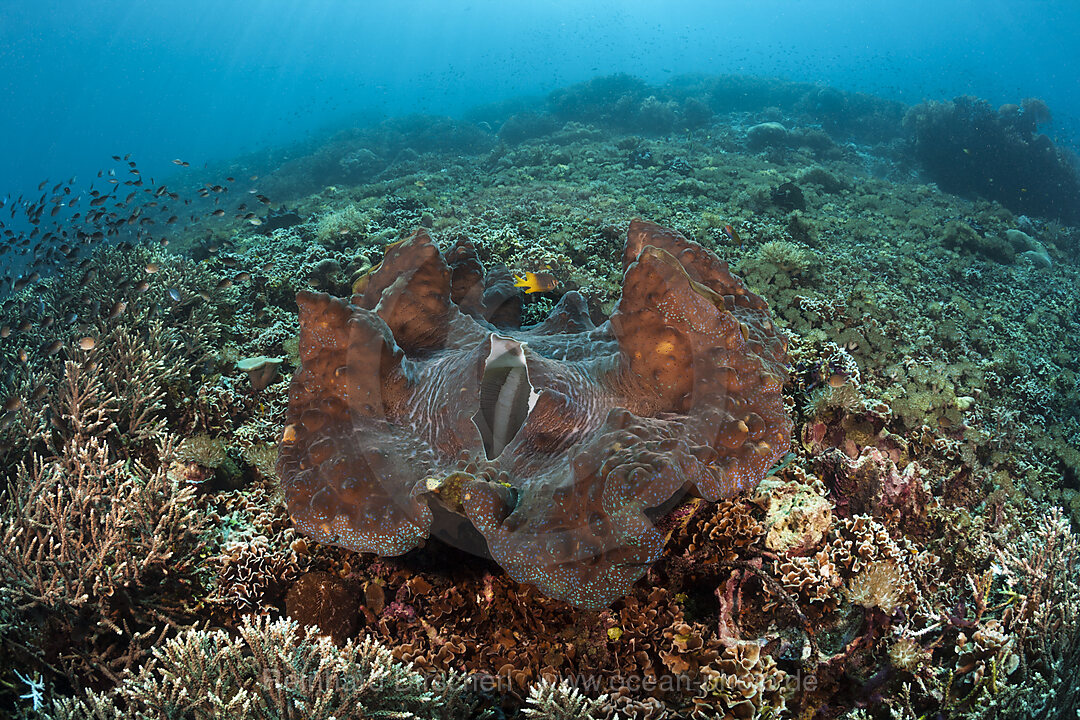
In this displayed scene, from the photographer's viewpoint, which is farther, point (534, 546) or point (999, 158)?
point (999, 158)

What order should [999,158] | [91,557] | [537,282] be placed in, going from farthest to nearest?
[999,158] < [537,282] < [91,557]

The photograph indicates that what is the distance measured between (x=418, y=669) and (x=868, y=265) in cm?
843

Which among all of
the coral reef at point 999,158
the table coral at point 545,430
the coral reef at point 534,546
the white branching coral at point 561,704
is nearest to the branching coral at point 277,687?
the coral reef at point 534,546

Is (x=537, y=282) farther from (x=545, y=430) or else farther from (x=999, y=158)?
(x=999, y=158)

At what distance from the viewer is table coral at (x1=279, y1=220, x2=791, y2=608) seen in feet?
5.95

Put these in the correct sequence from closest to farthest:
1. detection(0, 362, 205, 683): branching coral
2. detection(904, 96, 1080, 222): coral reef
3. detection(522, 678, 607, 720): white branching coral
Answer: detection(522, 678, 607, 720): white branching coral, detection(0, 362, 205, 683): branching coral, detection(904, 96, 1080, 222): coral reef

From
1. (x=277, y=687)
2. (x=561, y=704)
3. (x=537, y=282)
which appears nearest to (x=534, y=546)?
(x=561, y=704)

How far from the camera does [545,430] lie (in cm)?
241

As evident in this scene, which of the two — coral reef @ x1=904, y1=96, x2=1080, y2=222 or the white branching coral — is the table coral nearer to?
the white branching coral

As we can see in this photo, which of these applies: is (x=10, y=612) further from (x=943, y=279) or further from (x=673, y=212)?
(x=943, y=279)

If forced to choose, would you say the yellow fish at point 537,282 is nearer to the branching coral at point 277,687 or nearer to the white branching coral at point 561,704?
the branching coral at point 277,687

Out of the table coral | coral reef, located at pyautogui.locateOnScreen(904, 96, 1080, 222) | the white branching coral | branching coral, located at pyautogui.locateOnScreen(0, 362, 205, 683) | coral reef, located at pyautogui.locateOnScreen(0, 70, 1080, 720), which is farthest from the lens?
coral reef, located at pyautogui.locateOnScreen(904, 96, 1080, 222)

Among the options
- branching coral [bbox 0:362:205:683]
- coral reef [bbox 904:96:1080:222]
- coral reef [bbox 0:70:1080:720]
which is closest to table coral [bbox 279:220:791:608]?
coral reef [bbox 0:70:1080:720]

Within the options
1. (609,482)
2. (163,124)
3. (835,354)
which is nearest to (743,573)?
(609,482)
